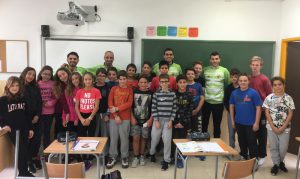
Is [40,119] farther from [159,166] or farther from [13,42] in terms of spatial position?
[13,42]

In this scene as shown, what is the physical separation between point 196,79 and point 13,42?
3311 millimetres

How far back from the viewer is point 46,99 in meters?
3.42

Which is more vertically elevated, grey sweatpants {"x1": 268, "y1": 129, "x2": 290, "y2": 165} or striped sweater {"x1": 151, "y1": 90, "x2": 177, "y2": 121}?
striped sweater {"x1": 151, "y1": 90, "x2": 177, "y2": 121}

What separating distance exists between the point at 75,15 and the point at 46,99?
1.26m

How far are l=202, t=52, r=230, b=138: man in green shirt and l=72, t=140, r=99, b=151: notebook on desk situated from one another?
210 centimetres

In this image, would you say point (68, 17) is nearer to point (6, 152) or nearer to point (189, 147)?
point (6, 152)

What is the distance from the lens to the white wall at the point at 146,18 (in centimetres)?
464

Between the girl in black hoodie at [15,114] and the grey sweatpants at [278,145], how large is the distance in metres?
3.11

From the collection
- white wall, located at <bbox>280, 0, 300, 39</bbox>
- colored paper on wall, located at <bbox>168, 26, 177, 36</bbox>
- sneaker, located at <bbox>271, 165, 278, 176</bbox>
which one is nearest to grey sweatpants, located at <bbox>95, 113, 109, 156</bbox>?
colored paper on wall, located at <bbox>168, 26, 177, 36</bbox>

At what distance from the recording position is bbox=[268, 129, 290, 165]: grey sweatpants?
3395mm

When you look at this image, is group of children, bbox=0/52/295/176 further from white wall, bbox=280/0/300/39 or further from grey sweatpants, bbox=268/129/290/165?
white wall, bbox=280/0/300/39

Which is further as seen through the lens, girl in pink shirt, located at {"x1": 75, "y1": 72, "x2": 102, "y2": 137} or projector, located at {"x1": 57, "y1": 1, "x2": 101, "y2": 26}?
projector, located at {"x1": 57, "y1": 1, "x2": 101, "y2": 26}

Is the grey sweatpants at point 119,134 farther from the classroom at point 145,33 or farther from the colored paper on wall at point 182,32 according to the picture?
the colored paper on wall at point 182,32

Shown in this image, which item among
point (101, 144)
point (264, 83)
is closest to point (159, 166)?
point (101, 144)
